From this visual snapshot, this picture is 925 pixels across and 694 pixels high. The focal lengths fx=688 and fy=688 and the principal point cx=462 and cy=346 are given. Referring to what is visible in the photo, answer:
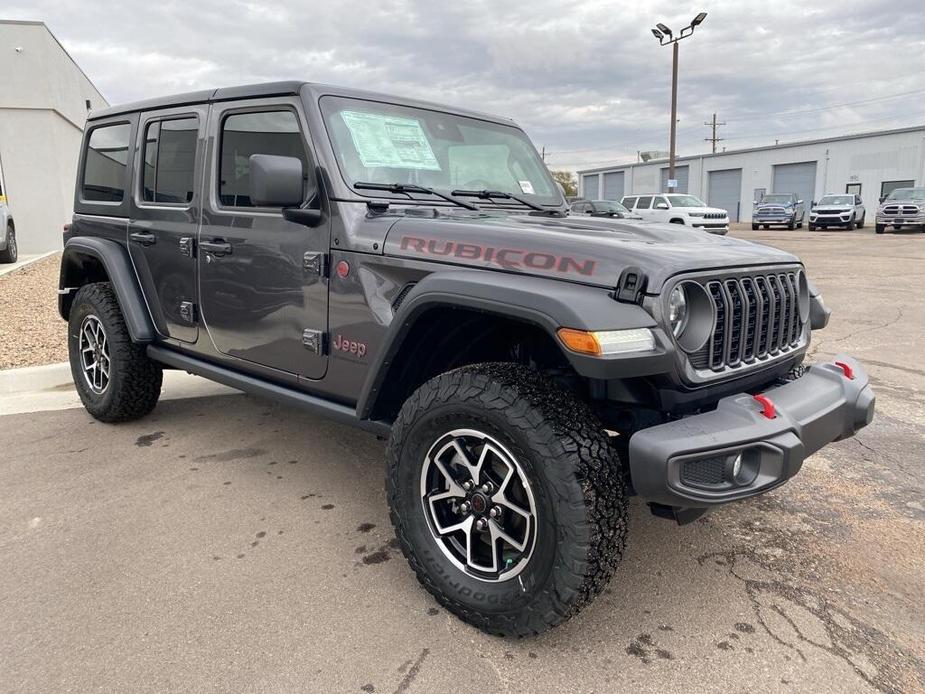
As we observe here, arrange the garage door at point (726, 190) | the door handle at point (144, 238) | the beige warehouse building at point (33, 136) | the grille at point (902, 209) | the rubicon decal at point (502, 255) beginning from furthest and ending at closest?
the garage door at point (726, 190) < the grille at point (902, 209) < the beige warehouse building at point (33, 136) < the door handle at point (144, 238) < the rubicon decal at point (502, 255)

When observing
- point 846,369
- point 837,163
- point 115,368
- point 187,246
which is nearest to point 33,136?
point 115,368

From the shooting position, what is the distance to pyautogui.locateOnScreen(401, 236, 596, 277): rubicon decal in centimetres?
219

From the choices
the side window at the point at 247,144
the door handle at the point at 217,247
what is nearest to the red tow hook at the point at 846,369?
the side window at the point at 247,144

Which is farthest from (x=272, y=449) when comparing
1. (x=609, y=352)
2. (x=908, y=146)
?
(x=908, y=146)

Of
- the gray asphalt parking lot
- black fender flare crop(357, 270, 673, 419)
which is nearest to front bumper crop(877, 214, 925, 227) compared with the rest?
the gray asphalt parking lot

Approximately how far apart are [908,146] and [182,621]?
42.9 m

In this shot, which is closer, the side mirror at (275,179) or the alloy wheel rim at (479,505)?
the alloy wheel rim at (479,505)

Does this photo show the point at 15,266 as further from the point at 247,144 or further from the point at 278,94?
the point at 278,94

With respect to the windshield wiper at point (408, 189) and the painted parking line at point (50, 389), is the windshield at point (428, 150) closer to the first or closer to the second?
the windshield wiper at point (408, 189)

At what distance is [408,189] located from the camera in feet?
9.78

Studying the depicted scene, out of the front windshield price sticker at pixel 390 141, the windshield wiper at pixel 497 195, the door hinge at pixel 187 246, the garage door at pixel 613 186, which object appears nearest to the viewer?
the front windshield price sticker at pixel 390 141

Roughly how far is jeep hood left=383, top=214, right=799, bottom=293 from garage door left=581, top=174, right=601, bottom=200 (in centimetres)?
5652

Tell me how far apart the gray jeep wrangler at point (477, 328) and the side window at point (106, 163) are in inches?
14.3

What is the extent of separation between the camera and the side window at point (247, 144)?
3055mm
